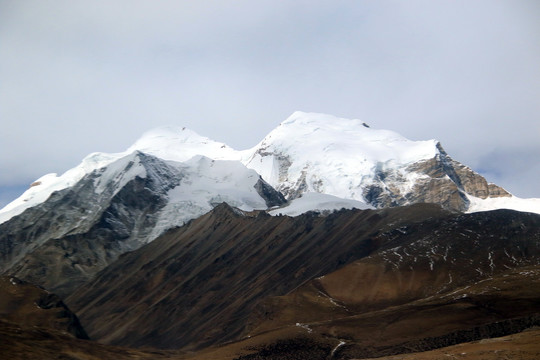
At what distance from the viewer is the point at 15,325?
173500 millimetres

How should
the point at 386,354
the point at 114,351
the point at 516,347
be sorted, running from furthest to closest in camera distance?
the point at 114,351 → the point at 386,354 → the point at 516,347

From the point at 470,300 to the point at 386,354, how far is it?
2561 centimetres

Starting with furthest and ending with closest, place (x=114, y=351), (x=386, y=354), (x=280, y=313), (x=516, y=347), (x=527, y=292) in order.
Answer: (x=280, y=313)
(x=114, y=351)
(x=527, y=292)
(x=386, y=354)
(x=516, y=347)

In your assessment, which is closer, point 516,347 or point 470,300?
point 516,347

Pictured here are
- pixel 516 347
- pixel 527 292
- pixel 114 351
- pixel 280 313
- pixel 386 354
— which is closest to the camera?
pixel 516 347

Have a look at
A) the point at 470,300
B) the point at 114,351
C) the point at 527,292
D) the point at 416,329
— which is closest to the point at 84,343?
the point at 114,351

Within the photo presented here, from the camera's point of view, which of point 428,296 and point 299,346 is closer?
point 299,346

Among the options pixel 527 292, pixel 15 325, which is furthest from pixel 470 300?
pixel 15 325

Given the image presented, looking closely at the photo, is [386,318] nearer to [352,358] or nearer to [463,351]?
[352,358]

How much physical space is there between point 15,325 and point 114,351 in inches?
917

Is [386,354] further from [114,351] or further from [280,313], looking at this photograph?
[114,351]

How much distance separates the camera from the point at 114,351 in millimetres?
185625

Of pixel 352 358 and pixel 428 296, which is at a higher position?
pixel 428 296

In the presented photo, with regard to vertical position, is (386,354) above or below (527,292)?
below
